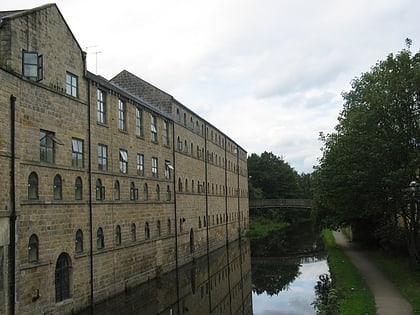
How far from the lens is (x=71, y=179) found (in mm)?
21016

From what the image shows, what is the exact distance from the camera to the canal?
72.7 feet

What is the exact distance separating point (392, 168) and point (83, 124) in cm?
1441


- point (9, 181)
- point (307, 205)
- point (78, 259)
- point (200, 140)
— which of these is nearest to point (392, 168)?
point (78, 259)

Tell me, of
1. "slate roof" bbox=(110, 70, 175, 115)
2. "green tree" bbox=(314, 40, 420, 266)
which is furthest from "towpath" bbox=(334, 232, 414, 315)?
"slate roof" bbox=(110, 70, 175, 115)

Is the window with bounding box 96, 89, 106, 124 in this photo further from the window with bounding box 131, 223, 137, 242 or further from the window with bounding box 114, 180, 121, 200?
the window with bounding box 131, 223, 137, 242

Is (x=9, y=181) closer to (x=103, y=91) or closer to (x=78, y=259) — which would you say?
(x=78, y=259)

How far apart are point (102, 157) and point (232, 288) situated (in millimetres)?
10182

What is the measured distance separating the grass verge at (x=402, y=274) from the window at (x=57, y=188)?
1346 cm

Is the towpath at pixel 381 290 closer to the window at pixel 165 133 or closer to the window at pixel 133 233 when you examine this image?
the window at pixel 133 233

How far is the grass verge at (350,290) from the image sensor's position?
17.5 m

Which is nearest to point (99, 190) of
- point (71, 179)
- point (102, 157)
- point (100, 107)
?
point (102, 157)

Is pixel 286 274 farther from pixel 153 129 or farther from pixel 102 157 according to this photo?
pixel 102 157

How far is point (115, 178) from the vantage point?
2522cm

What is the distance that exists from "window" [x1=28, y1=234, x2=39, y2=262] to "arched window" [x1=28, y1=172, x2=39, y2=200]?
4.56ft
